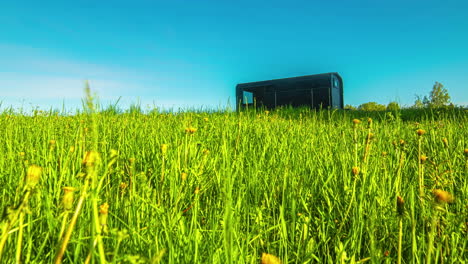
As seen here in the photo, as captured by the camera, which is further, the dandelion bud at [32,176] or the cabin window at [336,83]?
the cabin window at [336,83]

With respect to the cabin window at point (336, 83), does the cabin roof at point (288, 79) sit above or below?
above

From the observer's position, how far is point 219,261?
0.87 meters


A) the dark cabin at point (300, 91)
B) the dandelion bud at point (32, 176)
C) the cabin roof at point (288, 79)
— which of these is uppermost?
the cabin roof at point (288, 79)

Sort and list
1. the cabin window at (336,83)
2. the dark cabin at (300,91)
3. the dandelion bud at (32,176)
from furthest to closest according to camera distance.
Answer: the cabin window at (336,83) → the dark cabin at (300,91) → the dandelion bud at (32,176)

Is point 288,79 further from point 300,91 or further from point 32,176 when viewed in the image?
point 32,176

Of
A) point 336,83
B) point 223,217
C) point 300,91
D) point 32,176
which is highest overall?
point 336,83

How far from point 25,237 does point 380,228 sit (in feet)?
4.77

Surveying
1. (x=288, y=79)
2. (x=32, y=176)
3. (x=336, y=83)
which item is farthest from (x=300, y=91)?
(x=32, y=176)

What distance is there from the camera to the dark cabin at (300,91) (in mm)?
18203

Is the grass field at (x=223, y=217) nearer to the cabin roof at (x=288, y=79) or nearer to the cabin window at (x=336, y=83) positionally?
the cabin roof at (x=288, y=79)

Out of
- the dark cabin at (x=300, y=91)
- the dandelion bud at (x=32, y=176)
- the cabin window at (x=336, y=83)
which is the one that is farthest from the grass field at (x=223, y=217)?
the cabin window at (x=336, y=83)

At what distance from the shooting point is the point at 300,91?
63.9ft

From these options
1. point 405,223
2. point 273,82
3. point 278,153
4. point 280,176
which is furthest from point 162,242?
point 273,82

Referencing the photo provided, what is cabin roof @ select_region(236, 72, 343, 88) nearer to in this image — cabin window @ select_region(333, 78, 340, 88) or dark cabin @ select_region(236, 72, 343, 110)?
dark cabin @ select_region(236, 72, 343, 110)
